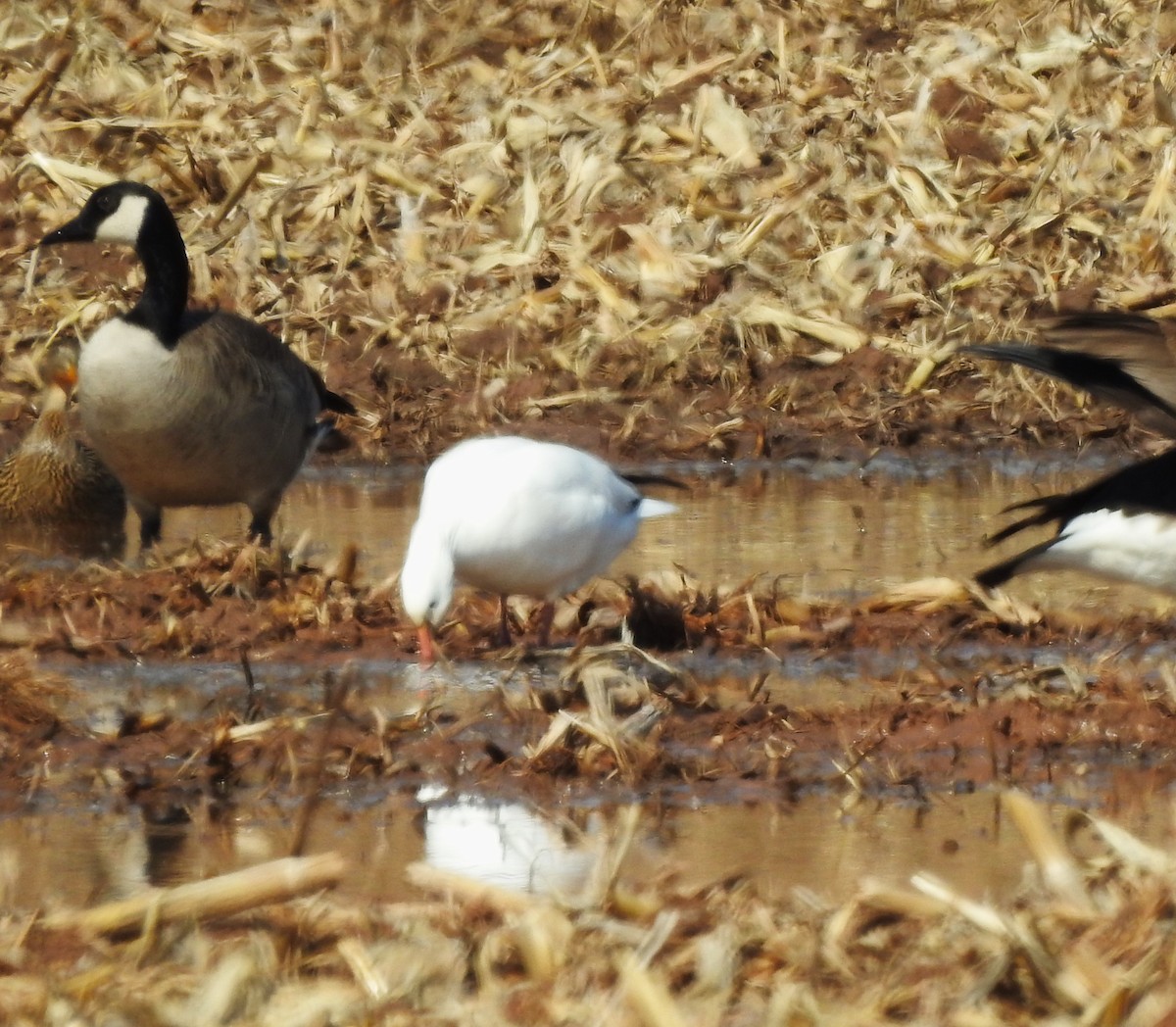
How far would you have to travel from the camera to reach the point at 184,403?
29.8 ft

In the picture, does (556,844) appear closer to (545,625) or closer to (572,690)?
(572,690)

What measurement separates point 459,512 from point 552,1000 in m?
3.35

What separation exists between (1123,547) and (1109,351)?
1.05m

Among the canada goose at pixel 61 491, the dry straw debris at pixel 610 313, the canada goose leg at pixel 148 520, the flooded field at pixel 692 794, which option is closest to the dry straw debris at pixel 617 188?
the dry straw debris at pixel 610 313

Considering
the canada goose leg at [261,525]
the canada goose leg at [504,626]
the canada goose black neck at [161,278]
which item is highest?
the canada goose black neck at [161,278]

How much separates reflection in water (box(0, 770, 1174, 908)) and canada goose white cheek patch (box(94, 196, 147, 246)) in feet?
15.0

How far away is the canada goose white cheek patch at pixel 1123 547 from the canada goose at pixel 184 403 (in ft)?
10.8

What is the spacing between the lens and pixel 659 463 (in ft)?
35.6

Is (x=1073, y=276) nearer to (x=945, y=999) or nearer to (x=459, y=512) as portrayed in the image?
(x=459, y=512)

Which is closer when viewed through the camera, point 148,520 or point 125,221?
point 148,520

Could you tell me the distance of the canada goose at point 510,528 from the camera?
22.9ft

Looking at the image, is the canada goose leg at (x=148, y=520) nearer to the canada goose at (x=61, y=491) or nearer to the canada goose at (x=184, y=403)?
the canada goose at (x=184, y=403)

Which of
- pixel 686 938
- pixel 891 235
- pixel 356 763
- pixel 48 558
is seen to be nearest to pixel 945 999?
pixel 686 938

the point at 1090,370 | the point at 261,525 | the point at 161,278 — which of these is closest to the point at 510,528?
the point at 1090,370
